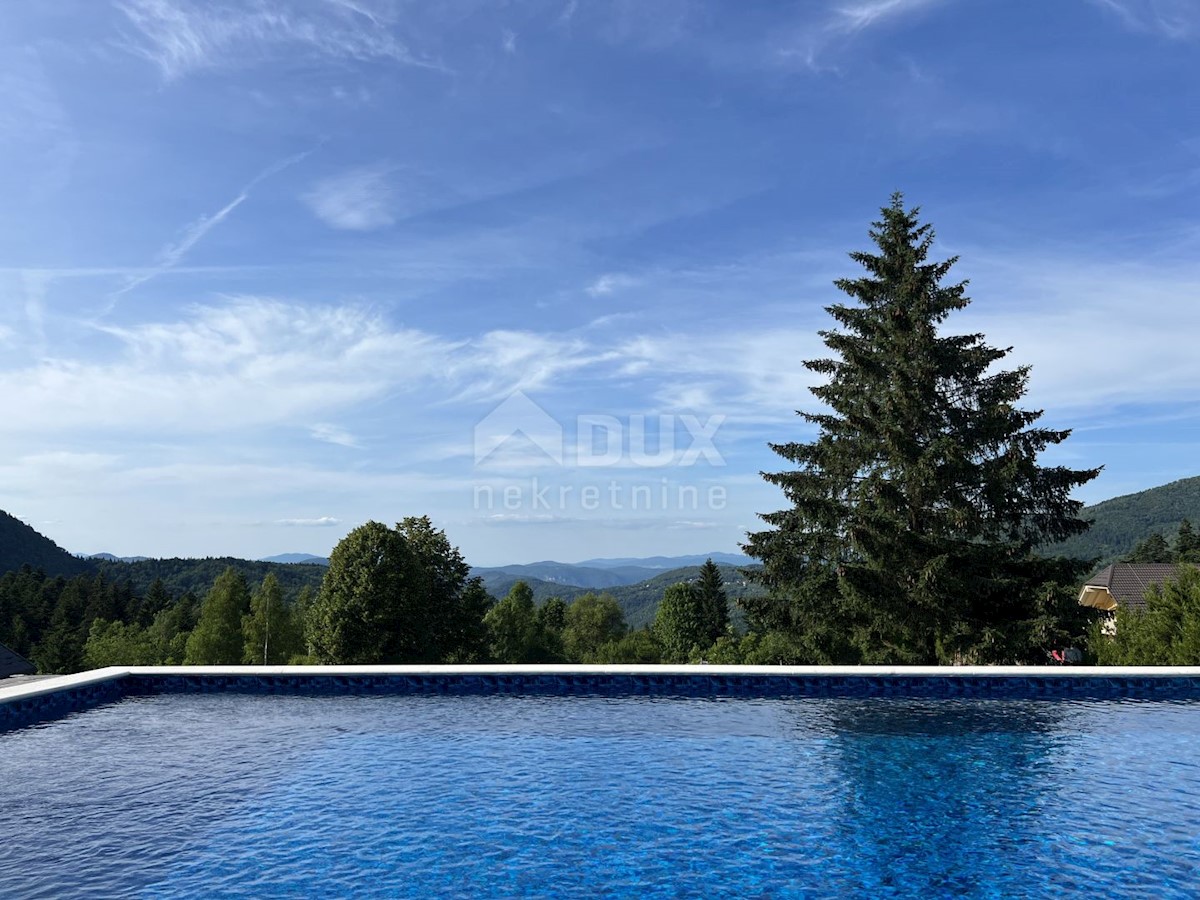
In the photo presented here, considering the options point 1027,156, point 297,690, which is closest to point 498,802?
point 297,690

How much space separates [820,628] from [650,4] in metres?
17.5

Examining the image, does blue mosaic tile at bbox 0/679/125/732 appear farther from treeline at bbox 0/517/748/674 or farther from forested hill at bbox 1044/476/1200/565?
forested hill at bbox 1044/476/1200/565

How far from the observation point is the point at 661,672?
17266 millimetres

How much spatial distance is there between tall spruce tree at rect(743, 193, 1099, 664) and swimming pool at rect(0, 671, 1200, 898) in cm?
472

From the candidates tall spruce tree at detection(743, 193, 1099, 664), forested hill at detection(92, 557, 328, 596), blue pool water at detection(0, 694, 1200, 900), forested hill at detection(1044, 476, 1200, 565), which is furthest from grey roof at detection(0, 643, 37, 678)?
forested hill at detection(1044, 476, 1200, 565)

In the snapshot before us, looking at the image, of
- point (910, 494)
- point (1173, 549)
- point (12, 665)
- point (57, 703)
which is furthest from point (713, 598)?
point (57, 703)

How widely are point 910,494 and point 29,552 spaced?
144024mm

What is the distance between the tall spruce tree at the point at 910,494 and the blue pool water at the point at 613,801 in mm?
5538

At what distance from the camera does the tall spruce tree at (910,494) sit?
2100 centimetres

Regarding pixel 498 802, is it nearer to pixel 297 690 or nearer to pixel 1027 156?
pixel 297 690

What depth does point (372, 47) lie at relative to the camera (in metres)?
20.3

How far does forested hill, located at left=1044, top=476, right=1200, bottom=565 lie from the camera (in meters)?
145

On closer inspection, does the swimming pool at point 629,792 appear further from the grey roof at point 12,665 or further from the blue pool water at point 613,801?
the grey roof at point 12,665

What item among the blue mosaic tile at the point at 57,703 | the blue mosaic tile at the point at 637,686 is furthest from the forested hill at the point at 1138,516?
the blue mosaic tile at the point at 57,703
